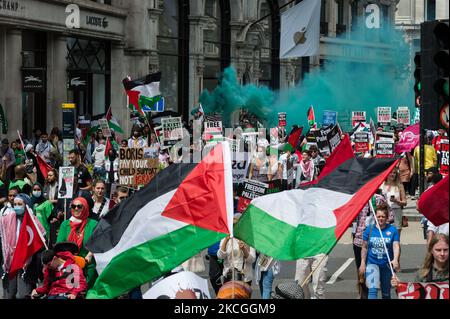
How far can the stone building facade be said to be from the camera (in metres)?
34.0

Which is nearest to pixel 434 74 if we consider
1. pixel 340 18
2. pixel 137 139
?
pixel 137 139

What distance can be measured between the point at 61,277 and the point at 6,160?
1497cm

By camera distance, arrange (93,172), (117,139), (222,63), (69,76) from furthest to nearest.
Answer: (222,63) < (69,76) < (117,139) < (93,172)

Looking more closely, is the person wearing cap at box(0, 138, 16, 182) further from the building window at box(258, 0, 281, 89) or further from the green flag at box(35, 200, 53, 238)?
the building window at box(258, 0, 281, 89)

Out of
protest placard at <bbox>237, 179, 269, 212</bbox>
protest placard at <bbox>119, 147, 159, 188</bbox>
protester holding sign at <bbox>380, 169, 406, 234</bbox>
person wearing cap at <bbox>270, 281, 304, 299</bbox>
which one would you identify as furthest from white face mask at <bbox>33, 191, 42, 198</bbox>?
person wearing cap at <bbox>270, 281, 304, 299</bbox>

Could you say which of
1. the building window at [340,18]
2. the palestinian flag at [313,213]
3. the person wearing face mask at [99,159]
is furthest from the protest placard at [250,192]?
the building window at [340,18]

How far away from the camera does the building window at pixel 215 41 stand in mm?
48844

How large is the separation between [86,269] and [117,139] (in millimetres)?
19995

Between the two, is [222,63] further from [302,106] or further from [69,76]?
[69,76]

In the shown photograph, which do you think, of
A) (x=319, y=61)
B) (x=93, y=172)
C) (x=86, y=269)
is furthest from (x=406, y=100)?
(x=86, y=269)

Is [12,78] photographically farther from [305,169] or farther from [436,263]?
[436,263]

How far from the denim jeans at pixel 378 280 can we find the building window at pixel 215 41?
35.3 m

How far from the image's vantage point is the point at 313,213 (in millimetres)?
10992
